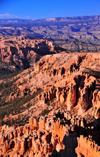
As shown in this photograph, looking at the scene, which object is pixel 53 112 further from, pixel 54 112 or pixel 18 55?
pixel 18 55

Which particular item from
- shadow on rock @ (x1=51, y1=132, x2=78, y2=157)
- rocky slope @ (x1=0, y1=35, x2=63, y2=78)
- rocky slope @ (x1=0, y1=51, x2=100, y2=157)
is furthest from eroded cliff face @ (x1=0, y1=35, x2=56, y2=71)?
shadow on rock @ (x1=51, y1=132, x2=78, y2=157)

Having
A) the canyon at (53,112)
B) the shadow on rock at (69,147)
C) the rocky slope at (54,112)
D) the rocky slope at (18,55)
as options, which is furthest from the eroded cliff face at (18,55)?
the shadow on rock at (69,147)

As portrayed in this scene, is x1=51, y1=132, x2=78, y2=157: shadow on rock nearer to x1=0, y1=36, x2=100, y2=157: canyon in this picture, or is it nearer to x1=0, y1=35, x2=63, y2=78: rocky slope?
x1=0, y1=36, x2=100, y2=157: canyon

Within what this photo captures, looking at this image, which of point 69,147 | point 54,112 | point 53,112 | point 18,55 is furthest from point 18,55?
point 69,147

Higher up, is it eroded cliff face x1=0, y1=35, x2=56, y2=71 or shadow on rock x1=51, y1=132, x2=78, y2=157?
shadow on rock x1=51, y1=132, x2=78, y2=157

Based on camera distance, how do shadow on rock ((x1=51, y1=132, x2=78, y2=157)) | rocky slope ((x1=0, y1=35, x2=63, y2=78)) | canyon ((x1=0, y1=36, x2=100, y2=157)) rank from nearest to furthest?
shadow on rock ((x1=51, y1=132, x2=78, y2=157)) < canyon ((x1=0, y1=36, x2=100, y2=157)) < rocky slope ((x1=0, y1=35, x2=63, y2=78))

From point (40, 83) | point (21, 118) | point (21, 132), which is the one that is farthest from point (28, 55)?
point (21, 132)

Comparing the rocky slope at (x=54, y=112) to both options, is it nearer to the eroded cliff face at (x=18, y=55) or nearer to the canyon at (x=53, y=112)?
the canyon at (x=53, y=112)

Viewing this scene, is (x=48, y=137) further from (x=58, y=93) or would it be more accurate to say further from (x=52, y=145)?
(x=58, y=93)
